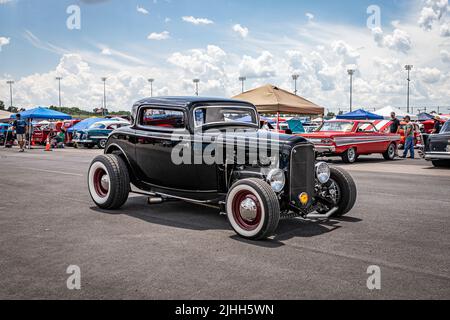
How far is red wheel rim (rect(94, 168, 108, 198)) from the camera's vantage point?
284 inches

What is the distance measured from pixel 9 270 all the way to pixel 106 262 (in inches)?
34.2

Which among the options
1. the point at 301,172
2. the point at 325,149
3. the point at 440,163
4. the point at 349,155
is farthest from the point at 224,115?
the point at 440,163

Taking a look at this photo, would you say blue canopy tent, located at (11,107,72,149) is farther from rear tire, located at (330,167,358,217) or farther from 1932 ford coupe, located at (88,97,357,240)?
rear tire, located at (330,167,358,217)

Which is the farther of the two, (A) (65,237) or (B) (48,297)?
(A) (65,237)

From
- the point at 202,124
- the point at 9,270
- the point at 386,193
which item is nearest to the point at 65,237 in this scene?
the point at 9,270

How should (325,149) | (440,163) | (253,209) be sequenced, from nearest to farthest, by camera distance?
1. (253,209)
2. (440,163)
3. (325,149)

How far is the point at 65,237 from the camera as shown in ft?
17.4

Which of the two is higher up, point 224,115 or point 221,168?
point 224,115

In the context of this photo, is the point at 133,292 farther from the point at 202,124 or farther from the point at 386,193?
the point at 386,193

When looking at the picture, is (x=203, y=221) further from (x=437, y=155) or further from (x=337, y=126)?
(x=337, y=126)

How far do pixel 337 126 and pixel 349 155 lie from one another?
115 centimetres

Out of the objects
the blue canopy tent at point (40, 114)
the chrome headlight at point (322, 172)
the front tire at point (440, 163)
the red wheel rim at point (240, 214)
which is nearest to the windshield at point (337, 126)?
the front tire at point (440, 163)

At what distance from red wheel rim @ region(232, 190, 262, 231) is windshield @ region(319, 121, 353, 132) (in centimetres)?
1100

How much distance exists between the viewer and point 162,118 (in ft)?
23.1
